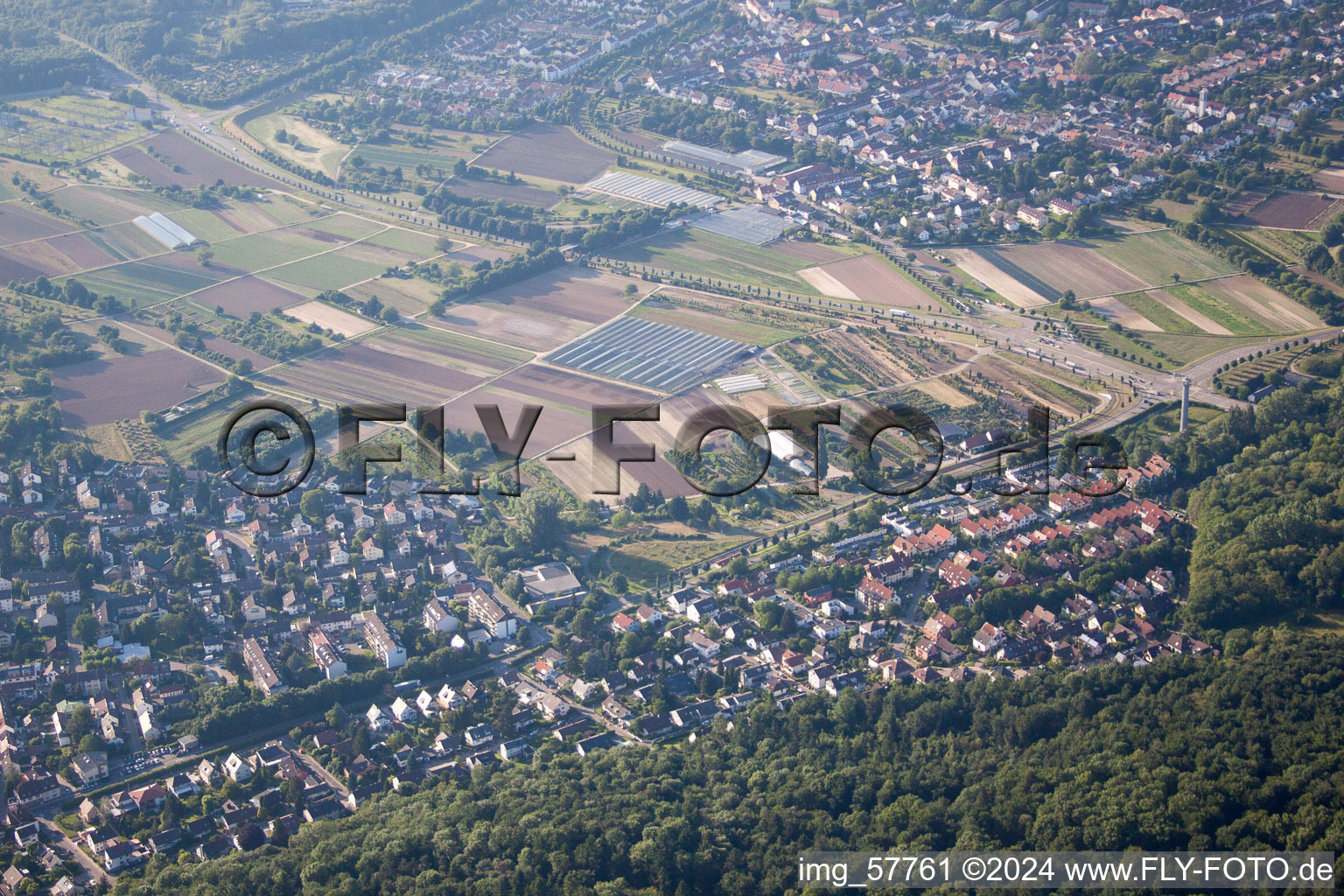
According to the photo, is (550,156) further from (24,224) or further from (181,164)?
(24,224)

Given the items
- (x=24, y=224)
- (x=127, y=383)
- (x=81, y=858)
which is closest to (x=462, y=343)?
(x=127, y=383)

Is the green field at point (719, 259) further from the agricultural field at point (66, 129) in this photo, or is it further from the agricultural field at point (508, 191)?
the agricultural field at point (66, 129)

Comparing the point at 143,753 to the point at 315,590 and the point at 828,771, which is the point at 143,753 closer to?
the point at 315,590

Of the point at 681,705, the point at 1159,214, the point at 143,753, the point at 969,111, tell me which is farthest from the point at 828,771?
the point at 969,111

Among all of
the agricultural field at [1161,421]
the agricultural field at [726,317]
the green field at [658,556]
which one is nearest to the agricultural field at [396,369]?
the agricultural field at [726,317]

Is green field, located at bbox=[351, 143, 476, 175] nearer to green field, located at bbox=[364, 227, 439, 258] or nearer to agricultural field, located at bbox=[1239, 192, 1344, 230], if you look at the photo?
green field, located at bbox=[364, 227, 439, 258]

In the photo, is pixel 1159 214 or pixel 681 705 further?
pixel 1159 214

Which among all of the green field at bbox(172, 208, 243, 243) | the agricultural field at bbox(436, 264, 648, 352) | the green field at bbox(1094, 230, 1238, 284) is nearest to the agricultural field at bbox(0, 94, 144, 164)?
the green field at bbox(172, 208, 243, 243)
